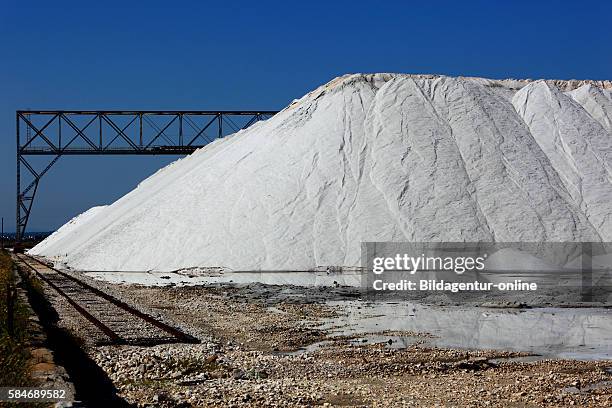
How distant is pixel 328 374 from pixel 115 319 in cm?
660

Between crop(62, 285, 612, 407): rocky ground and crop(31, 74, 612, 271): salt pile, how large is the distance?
14703 millimetres

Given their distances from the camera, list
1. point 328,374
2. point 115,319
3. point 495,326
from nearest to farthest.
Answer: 1. point 328,374
2. point 495,326
3. point 115,319

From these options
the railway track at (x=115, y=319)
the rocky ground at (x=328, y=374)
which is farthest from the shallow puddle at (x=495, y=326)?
the railway track at (x=115, y=319)

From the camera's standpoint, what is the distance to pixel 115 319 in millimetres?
15219

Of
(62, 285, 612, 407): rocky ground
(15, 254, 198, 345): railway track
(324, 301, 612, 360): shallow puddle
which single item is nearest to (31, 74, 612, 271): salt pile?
(15, 254, 198, 345): railway track

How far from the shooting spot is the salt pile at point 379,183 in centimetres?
2831

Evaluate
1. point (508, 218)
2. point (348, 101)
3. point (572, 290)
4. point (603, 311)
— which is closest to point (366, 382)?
point (603, 311)

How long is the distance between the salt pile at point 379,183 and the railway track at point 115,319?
7.15 meters

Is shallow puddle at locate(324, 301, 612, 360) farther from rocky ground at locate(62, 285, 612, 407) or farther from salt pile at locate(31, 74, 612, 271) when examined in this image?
salt pile at locate(31, 74, 612, 271)

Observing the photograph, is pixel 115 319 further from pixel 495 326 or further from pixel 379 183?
pixel 379 183

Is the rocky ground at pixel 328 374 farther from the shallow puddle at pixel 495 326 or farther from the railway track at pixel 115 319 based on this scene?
the shallow puddle at pixel 495 326

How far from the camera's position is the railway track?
491 inches

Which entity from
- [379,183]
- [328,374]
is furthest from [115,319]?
[379,183]

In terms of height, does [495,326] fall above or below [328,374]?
above
